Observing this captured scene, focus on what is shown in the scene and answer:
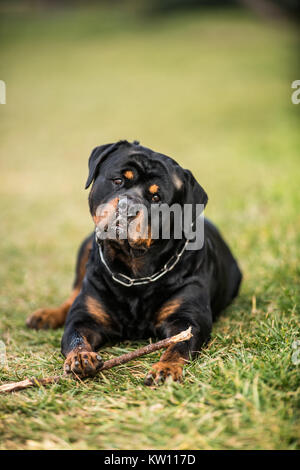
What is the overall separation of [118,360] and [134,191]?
0.90 m

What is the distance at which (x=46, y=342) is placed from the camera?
3.42 m

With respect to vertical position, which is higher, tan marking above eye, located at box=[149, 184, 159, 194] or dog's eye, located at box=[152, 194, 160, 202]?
tan marking above eye, located at box=[149, 184, 159, 194]

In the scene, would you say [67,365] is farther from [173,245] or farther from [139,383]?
[173,245]

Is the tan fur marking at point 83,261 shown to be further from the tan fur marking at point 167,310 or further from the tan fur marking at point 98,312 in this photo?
the tan fur marking at point 167,310

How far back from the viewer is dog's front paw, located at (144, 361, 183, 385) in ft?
A: 8.00

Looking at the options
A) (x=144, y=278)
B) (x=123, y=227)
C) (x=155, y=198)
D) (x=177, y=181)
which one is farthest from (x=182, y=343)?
(x=177, y=181)

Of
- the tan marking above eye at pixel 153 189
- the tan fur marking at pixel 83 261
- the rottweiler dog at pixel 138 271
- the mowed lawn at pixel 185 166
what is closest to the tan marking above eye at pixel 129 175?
the rottweiler dog at pixel 138 271

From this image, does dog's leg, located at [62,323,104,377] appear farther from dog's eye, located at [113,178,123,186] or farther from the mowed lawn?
dog's eye, located at [113,178,123,186]

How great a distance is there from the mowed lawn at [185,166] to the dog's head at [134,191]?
0.69m

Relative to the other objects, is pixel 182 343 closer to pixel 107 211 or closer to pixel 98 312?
pixel 98 312

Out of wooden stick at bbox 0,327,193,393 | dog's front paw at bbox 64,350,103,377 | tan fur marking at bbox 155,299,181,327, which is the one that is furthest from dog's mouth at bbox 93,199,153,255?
dog's front paw at bbox 64,350,103,377

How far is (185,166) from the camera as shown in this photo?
11.3 meters

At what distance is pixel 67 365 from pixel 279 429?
1075 millimetres
